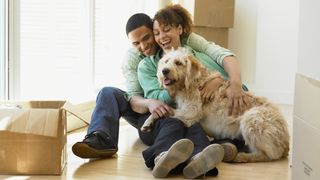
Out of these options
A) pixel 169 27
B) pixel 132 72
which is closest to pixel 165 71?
pixel 169 27

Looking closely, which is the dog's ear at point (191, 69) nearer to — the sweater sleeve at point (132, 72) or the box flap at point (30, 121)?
the sweater sleeve at point (132, 72)

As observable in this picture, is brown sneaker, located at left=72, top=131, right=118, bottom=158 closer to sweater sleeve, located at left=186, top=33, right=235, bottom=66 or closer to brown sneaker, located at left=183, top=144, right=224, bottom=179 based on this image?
brown sneaker, located at left=183, top=144, right=224, bottom=179

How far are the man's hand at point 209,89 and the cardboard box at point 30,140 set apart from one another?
804 millimetres

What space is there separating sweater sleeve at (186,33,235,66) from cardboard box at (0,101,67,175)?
101cm

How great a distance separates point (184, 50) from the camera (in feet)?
8.35

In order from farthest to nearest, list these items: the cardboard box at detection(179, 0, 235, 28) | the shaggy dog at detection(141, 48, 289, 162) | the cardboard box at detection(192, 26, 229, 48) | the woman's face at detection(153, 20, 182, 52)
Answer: the cardboard box at detection(192, 26, 229, 48) < the cardboard box at detection(179, 0, 235, 28) < the woman's face at detection(153, 20, 182, 52) < the shaggy dog at detection(141, 48, 289, 162)

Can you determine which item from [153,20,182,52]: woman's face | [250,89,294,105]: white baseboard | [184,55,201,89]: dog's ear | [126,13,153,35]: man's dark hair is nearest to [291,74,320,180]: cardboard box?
[184,55,201,89]: dog's ear

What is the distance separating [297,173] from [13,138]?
3.96ft

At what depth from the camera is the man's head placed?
105 inches

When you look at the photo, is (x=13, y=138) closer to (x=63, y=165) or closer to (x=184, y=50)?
(x=63, y=165)

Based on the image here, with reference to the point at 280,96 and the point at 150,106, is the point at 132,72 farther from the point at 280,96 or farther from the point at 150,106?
the point at 280,96

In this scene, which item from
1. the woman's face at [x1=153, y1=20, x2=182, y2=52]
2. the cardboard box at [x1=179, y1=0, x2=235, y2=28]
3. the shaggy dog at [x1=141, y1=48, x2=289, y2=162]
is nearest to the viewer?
the shaggy dog at [x1=141, y1=48, x2=289, y2=162]

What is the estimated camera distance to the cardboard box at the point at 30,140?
206 centimetres

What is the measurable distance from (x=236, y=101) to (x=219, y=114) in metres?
0.11
